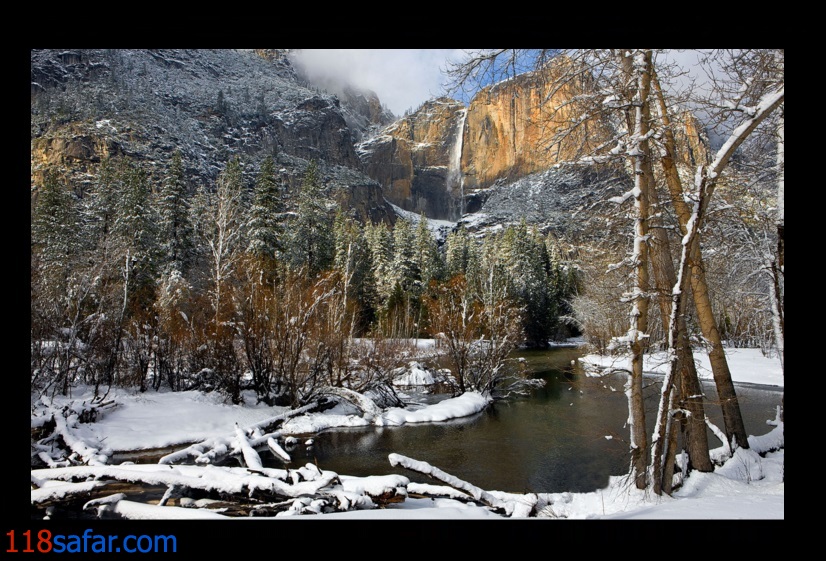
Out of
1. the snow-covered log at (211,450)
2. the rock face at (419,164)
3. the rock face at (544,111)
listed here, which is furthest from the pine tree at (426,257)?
the rock face at (419,164)

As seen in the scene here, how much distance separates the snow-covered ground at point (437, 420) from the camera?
3.86 m

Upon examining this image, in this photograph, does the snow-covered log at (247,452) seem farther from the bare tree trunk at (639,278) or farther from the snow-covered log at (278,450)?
the bare tree trunk at (639,278)

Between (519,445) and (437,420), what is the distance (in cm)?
288

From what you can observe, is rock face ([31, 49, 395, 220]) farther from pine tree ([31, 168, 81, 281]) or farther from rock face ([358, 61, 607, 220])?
rock face ([358, 61, 607, 220])

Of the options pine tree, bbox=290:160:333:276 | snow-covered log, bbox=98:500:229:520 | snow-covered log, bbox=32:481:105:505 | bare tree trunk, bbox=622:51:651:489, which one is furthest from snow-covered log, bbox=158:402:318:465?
pine tree, bbox=290:160:333:276

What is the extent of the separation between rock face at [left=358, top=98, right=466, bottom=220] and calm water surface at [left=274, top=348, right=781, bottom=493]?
317 feet

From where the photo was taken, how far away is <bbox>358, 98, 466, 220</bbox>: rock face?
351 feet
